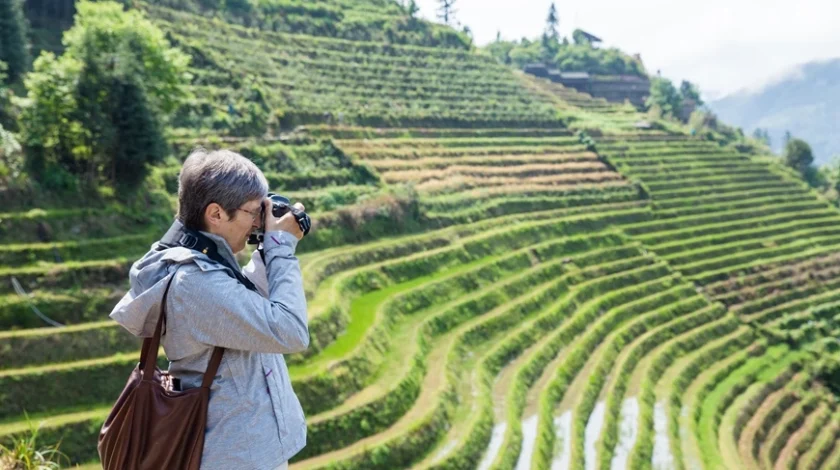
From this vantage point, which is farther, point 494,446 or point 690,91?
point 690,91

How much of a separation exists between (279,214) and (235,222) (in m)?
0.16

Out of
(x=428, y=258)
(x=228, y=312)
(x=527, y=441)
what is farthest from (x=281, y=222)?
(x=428, y=258)

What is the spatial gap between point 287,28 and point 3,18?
14.0 meters

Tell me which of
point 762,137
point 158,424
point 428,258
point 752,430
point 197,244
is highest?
point 762,137

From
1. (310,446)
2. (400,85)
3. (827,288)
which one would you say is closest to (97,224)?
(310,446)

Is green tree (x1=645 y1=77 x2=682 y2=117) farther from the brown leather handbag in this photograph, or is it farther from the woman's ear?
the brown leather handbag

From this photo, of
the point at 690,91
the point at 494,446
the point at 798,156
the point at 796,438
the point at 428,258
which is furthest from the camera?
the point at 690,91

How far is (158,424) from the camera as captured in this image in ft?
6.61

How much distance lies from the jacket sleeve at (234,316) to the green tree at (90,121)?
A: 12.2 m

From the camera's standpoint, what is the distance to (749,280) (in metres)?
21.6

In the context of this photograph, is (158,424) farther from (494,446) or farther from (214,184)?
(494,446)

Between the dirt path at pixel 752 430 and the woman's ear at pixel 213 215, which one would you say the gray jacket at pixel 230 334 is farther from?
the dirt path at pixel 752 430

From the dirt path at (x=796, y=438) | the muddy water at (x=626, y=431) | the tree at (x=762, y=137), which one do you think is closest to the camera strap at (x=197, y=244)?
the muddy water at (x=626, y=431)

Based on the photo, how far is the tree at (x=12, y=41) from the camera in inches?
675
